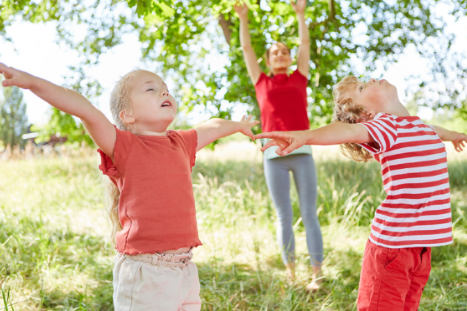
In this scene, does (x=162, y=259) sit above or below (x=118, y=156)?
below

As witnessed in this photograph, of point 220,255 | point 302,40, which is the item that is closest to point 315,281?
point 220,255

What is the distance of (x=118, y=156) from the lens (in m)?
1.51

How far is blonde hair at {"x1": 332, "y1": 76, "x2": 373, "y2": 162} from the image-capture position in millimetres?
1899

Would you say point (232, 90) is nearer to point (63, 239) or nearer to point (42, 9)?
point (42, 9)

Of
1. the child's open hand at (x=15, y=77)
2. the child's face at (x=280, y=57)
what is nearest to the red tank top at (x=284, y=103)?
the child's face at (x=280, y=57)

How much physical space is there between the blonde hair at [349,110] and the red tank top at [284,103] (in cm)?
89

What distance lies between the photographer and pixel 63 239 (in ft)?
11.8

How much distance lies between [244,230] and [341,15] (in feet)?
10.6

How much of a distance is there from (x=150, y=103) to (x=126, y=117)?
0.13 m

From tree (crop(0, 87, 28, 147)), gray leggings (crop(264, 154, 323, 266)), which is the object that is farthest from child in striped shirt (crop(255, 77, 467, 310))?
tree (crop(0, 87, 28, 147))

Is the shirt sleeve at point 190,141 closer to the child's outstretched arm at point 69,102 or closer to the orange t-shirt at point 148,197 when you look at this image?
the orange t-shirt at point 148,197

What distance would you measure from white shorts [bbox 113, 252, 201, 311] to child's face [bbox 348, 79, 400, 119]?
45.3 inches

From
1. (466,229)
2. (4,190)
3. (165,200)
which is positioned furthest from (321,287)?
(4,190)

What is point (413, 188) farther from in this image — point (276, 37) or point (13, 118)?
point (13, 118)
